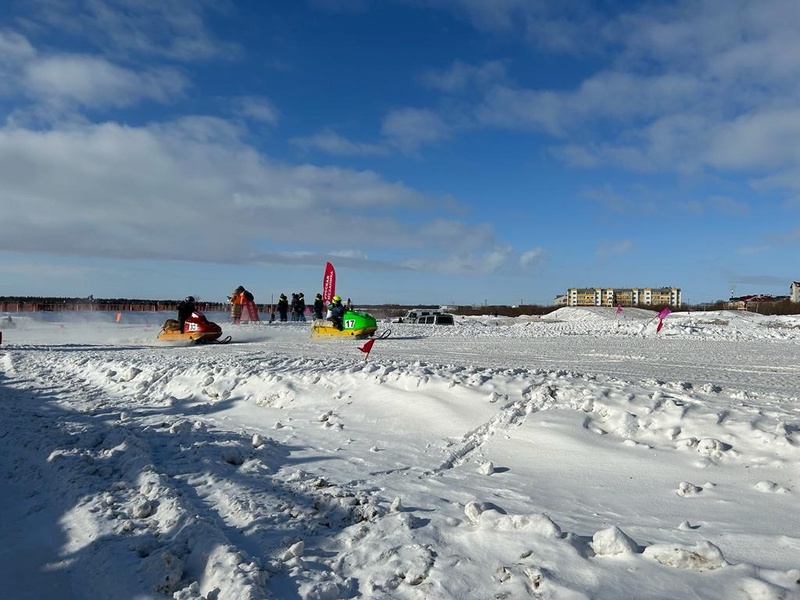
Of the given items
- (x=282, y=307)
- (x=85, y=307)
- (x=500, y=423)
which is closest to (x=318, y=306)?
(x=282, y=307)

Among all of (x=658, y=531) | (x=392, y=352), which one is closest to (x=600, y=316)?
(x=392, y=352)

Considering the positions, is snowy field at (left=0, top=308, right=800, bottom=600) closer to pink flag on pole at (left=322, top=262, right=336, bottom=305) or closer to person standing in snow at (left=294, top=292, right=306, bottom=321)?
pink flag on pole at (left=322, top=262, right=336, bottom=305)

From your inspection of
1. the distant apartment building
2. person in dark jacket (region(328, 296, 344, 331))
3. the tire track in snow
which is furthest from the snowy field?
the distant apartment building

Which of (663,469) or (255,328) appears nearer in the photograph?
(663,469)

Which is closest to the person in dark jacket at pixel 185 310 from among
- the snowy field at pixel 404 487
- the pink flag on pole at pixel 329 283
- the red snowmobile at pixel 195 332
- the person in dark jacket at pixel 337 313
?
the red snowmobile at pixel 195 332

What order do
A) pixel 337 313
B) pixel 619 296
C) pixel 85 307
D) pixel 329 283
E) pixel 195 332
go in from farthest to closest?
pixel 619 296 < pixel 85 307 < pixel 329 283 < pixel 337 313 < pixel 195 332

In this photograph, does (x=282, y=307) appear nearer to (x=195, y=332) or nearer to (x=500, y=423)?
(x=195, y=332)

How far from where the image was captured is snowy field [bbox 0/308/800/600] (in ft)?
13.3

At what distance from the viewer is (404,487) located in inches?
236

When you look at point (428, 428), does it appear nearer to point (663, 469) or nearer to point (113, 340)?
point (663, 469)

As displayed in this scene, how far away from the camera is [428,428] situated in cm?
825

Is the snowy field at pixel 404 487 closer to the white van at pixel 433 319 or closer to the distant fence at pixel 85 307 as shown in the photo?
the white van at pixel 433 319

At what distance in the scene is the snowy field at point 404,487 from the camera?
4047 millimetres

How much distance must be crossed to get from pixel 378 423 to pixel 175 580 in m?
4.76
